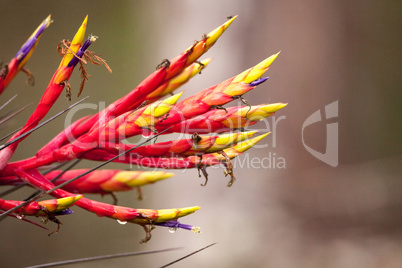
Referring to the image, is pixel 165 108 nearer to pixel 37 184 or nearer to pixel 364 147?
pixel 37 184

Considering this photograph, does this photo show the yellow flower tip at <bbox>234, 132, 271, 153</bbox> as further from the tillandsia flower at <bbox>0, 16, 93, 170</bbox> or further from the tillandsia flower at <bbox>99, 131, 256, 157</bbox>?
the tillandsia flower at <bbox>0, 16, 93, 170</bbox>

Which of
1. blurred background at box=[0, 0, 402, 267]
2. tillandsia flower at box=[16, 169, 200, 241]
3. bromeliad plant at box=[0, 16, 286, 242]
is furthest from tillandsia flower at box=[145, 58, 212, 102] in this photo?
blurred background at box=[0, 0, 402, 267]

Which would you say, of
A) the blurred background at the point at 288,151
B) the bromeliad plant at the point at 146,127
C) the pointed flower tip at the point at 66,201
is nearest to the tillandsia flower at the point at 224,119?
the bromeliad plant at the point at 146,127

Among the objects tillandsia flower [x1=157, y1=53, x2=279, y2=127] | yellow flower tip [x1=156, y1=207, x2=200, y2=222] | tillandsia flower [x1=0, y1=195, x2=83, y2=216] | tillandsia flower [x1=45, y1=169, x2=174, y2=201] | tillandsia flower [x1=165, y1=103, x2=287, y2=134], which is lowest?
yellow flower tip [x1=156, y1=207, x2=200, y2=222]

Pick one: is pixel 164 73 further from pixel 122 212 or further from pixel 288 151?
pixel 288 151

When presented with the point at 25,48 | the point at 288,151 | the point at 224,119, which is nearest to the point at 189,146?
the point at 224,119

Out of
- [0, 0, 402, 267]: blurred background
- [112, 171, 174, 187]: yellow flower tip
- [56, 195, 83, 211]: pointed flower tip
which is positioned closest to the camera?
[56, 195, 83, 211]: pointed flower tip

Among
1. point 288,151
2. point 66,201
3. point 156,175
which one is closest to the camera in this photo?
point 66,201
